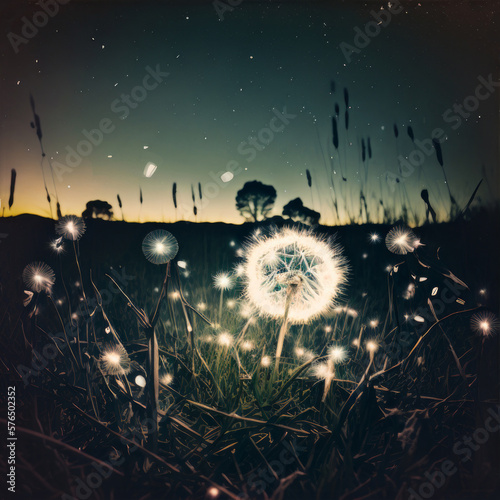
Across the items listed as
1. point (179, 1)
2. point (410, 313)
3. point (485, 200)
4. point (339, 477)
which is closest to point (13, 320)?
point (339, 477)

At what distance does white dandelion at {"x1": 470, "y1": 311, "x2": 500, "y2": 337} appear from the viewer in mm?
1364

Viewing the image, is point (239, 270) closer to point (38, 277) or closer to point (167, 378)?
point (167, 378)

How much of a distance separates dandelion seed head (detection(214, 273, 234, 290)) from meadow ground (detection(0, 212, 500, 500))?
21 mm

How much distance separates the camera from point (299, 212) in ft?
4.94

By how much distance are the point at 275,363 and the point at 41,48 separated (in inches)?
66.8

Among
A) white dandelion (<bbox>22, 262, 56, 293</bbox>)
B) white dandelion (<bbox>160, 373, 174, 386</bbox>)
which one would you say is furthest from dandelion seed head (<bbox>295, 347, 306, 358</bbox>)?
white dandelion (<bbox>22, 262, 56, 293</bbox>)

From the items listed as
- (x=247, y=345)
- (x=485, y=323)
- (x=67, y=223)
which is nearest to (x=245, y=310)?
(x=247, y=345)

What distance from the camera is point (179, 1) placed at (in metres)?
1.60

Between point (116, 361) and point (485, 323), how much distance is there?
134 centimetres

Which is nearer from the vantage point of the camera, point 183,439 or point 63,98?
point 183,439

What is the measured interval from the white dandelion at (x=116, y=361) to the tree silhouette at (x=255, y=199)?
2.37 ft

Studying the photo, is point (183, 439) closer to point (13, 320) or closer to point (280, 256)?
point (280, 256)

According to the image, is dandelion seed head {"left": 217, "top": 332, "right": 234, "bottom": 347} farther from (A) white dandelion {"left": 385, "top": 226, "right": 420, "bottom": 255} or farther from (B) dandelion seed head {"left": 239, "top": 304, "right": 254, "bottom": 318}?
(A) white dandelion {"left": 385, "top": 226, "right": 420, "bottom": 255}

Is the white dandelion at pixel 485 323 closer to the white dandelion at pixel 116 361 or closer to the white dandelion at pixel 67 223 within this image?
the white dandelion at pixel 116 361
